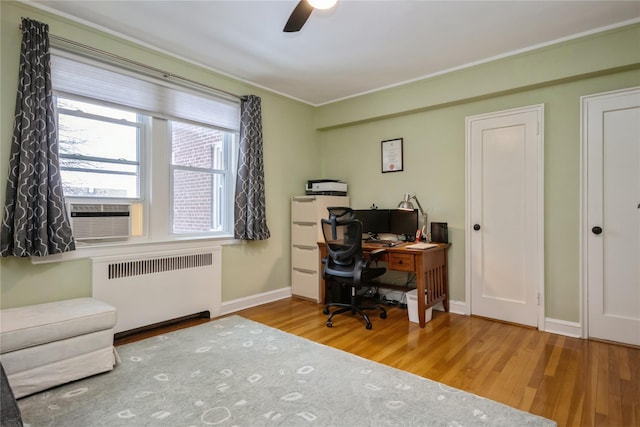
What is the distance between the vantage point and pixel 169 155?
10.5 feet

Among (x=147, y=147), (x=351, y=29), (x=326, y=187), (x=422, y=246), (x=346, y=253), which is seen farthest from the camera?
(x=326, y=187)

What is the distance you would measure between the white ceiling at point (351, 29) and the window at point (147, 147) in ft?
1.21

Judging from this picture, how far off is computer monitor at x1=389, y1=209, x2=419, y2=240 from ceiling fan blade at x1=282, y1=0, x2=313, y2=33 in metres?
2.23

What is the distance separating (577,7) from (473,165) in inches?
57.6

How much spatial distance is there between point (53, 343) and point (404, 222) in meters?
Result: 3.18

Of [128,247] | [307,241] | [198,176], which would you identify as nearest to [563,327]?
[307,241]

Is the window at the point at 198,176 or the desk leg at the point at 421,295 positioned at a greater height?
the window at the point at 198,176

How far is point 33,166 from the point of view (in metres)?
2.33

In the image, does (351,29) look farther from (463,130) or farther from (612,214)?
(612,214)

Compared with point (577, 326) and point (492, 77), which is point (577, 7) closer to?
point (492, 77)

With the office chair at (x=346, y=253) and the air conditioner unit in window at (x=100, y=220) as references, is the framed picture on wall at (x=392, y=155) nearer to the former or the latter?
the office chair at (x=346, y=253)

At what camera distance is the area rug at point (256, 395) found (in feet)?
5.68

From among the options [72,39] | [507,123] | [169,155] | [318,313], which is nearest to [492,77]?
[507,123]

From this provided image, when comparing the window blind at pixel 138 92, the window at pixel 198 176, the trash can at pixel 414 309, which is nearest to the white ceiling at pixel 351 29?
the window blind at pixel 138 92
